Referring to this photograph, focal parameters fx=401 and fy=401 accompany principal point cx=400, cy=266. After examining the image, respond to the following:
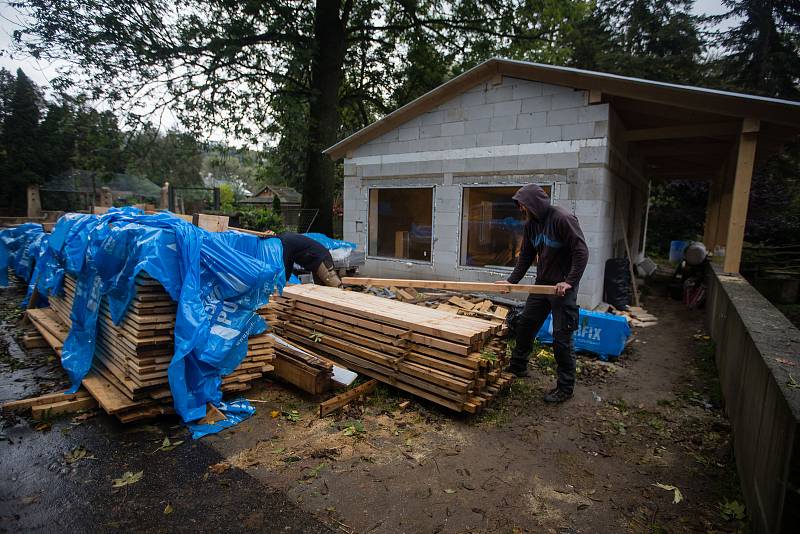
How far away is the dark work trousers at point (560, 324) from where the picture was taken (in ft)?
13.6

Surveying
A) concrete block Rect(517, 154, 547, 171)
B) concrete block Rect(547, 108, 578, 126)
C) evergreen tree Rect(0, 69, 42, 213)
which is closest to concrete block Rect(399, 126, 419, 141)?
concrete block Rect(517, 154, 547, 171)

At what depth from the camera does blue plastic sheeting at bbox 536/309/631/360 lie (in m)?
5.57

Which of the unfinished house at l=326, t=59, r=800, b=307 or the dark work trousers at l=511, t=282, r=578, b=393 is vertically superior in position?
the unfinished house at l=326, t=59, r=800, b=307

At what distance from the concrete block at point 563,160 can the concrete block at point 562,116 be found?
0.56 meters

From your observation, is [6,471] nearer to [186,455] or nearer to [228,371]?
[186,455]

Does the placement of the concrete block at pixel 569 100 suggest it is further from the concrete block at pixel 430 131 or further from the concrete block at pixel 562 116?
the concrete block at pixel 430 131

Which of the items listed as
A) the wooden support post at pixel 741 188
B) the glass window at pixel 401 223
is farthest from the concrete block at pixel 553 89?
the glass window at pixel 401 223

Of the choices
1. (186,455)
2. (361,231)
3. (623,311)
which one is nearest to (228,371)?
(186,455)

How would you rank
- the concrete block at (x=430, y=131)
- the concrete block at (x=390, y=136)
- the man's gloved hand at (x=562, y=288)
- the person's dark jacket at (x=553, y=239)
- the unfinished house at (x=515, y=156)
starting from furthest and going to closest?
the concrete block at (x=390, y=136) → the concrete block at (x=430, y=131) → the unfinished house at (x=515, y=156) → the person's dark jacket at (x=553, y=239) → the man's gloved hand at (x=562, y=288)

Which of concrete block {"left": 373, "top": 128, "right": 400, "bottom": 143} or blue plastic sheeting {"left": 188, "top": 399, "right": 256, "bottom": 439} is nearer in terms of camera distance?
blue plastic sheeting {"left": 188, "top": 399, "right": 256, "bottom": 439}

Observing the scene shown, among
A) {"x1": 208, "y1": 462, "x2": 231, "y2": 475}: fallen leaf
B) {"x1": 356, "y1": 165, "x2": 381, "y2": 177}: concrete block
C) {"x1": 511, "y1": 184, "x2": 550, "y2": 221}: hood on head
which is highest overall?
{"x1": 356, "y1": 165, "x2": 381, "y2": 177}: concrete block

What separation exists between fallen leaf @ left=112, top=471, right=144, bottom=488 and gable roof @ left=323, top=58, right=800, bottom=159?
7457 millimetres

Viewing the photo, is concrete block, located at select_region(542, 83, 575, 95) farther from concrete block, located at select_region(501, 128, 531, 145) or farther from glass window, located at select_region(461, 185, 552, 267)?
glass window, located at select_region(461, 185, 552, 267)

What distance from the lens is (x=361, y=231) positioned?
9.82 metres
